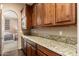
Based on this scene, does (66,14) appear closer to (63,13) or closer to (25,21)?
(63,13)

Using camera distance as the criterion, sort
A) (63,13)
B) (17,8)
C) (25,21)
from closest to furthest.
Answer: (17,8) → (63,13) → (25,21)

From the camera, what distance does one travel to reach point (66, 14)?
1684 mm

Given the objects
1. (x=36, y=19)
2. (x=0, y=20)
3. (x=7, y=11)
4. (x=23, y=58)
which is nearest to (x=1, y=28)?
(x=0, y=20)

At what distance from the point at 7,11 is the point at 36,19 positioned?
1.53 metres

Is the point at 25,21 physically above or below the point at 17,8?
below

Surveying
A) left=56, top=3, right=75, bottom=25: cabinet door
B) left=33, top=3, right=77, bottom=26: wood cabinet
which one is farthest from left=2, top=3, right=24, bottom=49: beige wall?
left=56, top=3, right=75, bottom=25: cabinet door

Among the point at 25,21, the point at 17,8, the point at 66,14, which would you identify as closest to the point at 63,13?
the point at 66,14

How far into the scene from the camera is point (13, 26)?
1661 millimetres

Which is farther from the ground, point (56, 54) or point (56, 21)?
point (56, 21)

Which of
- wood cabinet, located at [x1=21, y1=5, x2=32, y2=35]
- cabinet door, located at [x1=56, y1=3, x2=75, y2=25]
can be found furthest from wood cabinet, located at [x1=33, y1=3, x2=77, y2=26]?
wood cabinet, located at [x1=21, y1=5, x2=32, y2=35]

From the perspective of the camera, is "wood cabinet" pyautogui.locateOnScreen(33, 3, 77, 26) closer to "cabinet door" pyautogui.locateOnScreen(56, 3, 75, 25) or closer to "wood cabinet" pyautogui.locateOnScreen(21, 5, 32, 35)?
"cabinet door" pyautogui.locateOnScreen(56, 3, 75, 25)

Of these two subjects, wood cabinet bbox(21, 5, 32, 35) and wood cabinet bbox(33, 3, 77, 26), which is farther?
wood cabinet bbox(21, 5, 32, 35)

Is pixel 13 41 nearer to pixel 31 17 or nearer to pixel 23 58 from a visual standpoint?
pixel 23 58

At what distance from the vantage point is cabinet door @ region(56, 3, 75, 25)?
154cm
